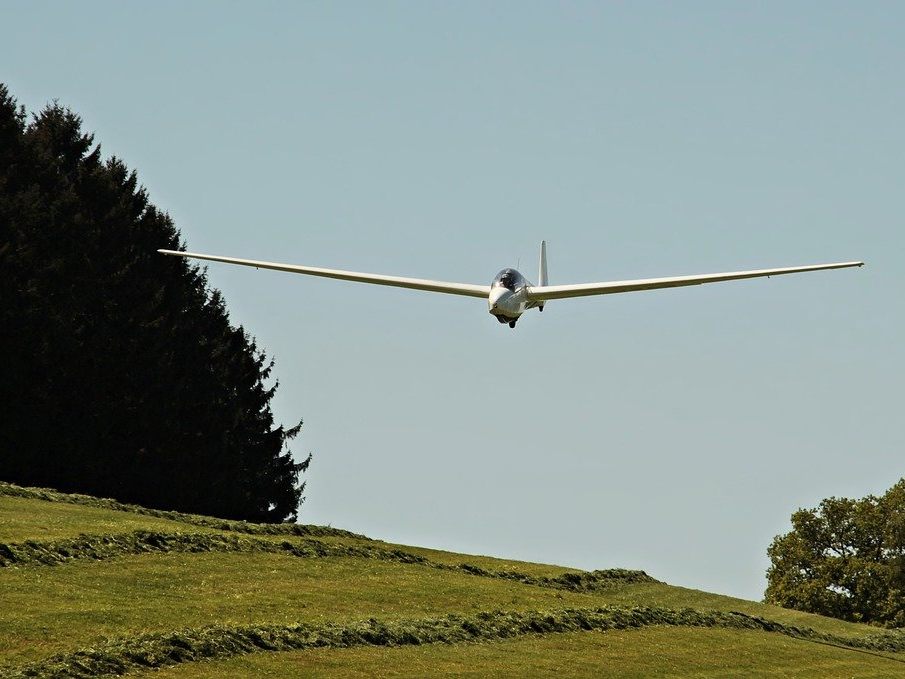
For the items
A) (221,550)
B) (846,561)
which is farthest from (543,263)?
(846,561)

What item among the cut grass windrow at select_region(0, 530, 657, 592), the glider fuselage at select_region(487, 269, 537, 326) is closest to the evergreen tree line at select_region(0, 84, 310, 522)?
the cut grass windrow at select_region(0, 530, 657, 592)

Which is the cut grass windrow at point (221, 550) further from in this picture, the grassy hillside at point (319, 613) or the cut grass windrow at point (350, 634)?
the cut grass windrow at point (350, 634)

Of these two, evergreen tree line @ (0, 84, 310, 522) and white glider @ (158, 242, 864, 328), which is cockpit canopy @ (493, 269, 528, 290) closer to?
white glider @ (158, 242, 864, 328)

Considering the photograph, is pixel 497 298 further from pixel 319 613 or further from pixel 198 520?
pixel 198 520

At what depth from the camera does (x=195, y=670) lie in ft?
116

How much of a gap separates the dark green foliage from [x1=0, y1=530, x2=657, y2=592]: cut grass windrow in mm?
36522

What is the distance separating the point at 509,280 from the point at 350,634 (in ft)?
36.4

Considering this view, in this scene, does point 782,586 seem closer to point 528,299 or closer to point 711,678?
Result: point 711,678

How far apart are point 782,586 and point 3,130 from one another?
54.0 m

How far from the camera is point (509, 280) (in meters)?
35.4

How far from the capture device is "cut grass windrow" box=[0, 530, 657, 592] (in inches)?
1721

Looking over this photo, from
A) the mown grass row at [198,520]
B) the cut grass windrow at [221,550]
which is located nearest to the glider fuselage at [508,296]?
the cut grass windrow at [221,550]

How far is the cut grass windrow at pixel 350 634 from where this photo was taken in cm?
3431

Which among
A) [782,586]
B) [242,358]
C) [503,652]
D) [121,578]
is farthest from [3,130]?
[782,586]
